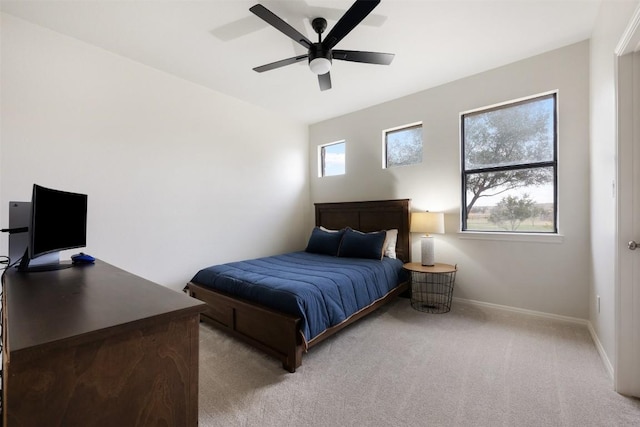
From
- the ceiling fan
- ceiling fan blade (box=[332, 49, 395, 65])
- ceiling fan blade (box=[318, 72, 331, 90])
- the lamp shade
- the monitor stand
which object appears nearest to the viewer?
the monitor stand

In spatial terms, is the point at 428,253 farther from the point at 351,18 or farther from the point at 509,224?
the point at 351,18

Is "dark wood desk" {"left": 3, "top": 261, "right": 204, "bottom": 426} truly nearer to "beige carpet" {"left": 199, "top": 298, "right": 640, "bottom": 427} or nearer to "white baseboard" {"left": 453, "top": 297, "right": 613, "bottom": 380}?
"beige carpet" {"left": 199, "top": 298, "right": 640, "bottom": 427}

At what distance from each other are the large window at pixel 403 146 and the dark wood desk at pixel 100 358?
3.71 m

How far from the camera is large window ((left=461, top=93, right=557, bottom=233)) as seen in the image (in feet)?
9.92

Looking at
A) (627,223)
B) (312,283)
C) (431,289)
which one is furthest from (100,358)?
(431,289)

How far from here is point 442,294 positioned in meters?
3.65

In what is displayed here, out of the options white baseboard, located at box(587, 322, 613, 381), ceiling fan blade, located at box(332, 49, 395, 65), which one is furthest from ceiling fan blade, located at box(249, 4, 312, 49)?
white baseboard, located at box(587, 322, 613, 381)

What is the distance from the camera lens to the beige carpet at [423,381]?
1.62 meters

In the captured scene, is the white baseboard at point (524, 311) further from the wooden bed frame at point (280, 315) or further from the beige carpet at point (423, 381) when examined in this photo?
the wooden bed frame at point (280, 315)

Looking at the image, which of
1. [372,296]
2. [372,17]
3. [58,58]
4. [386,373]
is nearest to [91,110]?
[58,58]

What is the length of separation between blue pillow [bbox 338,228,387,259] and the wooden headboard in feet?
1.37

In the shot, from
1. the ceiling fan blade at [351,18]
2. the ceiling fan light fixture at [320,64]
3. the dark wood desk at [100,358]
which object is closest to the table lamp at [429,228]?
the ceiling fan light fixture at [320,64]

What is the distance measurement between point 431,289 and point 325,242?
1.59 metres

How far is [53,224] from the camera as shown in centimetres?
168
